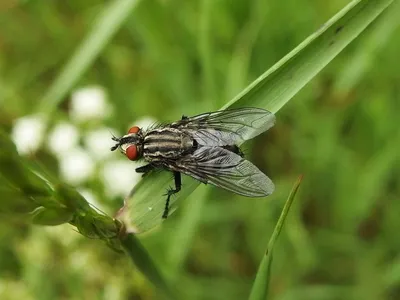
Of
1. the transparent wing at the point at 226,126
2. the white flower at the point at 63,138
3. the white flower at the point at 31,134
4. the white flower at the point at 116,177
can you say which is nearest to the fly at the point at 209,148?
the transparent wing at the point at 226,126

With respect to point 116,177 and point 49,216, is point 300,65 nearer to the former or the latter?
point 49,216

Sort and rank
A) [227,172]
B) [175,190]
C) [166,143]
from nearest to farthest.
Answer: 1. [175,190]
2. [227,172]
3. [166,143]

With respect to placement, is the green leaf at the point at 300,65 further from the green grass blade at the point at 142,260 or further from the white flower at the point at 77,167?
the white flower at the point at 77,167

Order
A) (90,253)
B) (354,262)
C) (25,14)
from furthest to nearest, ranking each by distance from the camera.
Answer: (25,14)
(354,262)
(90,253)

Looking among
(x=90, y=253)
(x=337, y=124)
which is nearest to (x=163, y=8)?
(x=337, y=124)

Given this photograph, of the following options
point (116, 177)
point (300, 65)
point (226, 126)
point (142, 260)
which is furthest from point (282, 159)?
point (142, 260)

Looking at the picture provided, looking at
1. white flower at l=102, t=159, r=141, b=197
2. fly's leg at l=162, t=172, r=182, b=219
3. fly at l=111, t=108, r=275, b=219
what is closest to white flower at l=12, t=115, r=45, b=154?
white flower at l=102, t=159, r=141, b=197

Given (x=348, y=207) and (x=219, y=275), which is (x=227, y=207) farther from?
(x=348, y=207)
